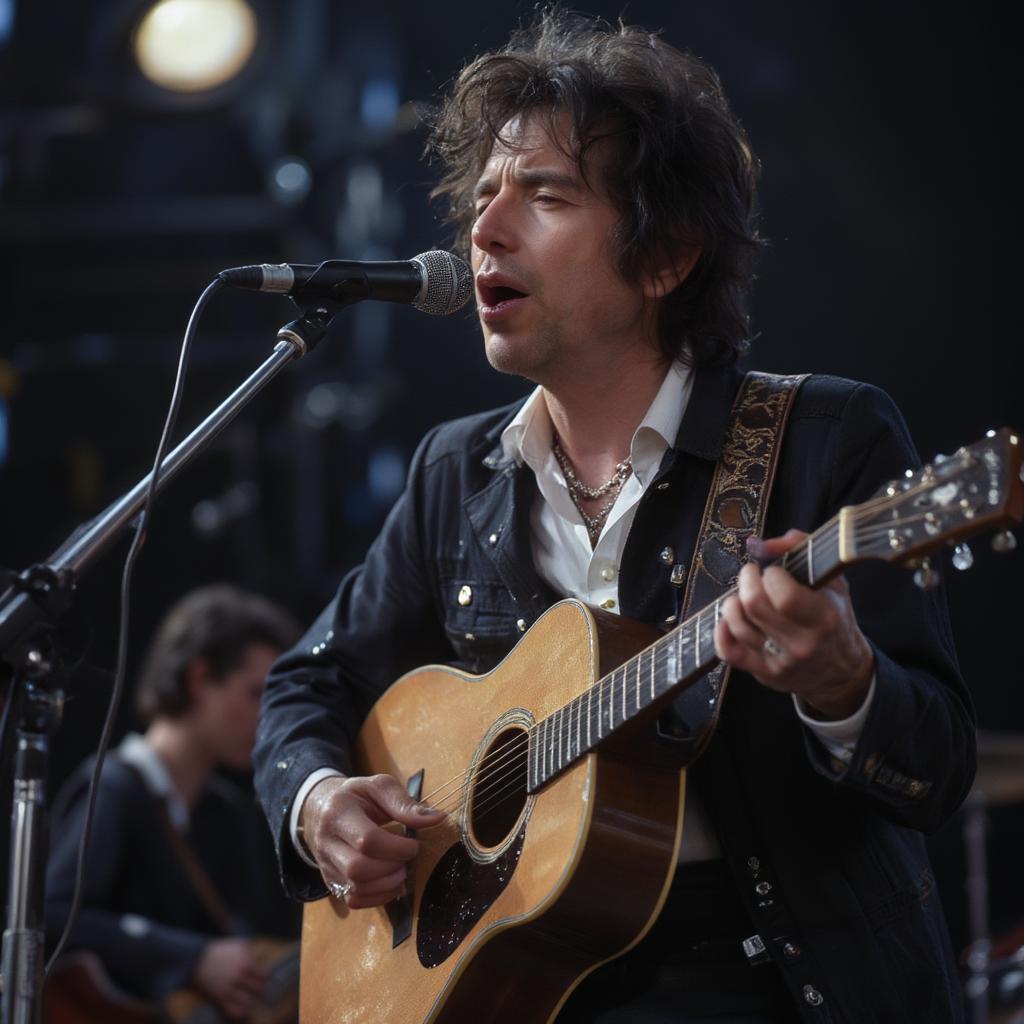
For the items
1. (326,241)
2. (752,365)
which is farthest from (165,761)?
(752,365)

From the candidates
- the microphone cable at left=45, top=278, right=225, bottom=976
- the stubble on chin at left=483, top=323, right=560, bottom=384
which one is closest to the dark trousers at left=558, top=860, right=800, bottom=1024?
the microphone cable at left=45, top=278, right=225, bottom=976

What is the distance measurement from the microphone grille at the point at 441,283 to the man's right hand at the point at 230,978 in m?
3.06

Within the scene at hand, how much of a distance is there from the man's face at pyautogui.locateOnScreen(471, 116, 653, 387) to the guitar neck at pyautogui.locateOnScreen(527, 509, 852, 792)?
0.71 m

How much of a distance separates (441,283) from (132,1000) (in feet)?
10.7

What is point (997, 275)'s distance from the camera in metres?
5.06

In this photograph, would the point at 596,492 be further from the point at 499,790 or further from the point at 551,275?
the point at 499,790

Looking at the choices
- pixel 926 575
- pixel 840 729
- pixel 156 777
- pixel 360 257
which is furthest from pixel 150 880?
pixel 926 575

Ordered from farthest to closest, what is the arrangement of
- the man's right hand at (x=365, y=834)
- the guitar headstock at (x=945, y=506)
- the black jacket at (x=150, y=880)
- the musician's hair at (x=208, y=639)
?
the musician's hair at (x=208, y=639) < the black jacket at (x=150, y=880) < the man's right hand at (x=365, y=834) < the guitar headstock at (x=945, y=506)

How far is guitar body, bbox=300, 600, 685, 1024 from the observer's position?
1.92 m

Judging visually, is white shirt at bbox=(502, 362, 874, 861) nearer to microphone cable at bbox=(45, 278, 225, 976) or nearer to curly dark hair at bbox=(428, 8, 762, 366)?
curly dark hair at bbox=(428, 8, 762, 366)

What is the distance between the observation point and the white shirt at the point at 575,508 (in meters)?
2.33

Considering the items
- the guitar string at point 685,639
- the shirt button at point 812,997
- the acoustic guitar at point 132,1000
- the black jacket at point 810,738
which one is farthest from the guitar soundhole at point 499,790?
the acoustic guitar at point 132,1000

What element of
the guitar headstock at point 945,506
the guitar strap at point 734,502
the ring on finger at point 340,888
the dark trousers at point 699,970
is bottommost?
the dark trousers at point 699,970

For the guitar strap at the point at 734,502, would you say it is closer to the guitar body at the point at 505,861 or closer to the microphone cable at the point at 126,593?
the guitar body at the point at 505,861
